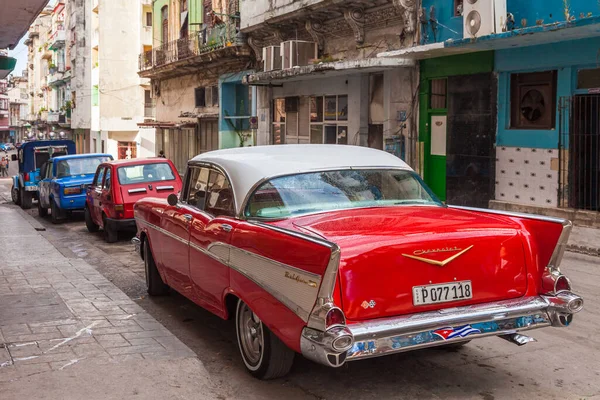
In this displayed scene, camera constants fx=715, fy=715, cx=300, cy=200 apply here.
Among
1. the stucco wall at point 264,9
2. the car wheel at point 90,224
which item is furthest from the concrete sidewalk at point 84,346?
the stucco wall at point 264,9

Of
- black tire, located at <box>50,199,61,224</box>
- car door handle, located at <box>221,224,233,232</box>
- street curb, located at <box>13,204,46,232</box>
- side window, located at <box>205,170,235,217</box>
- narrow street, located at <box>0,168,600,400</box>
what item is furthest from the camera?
black tire, located at <box>50,199,61,224</box>

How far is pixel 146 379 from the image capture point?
5.26m

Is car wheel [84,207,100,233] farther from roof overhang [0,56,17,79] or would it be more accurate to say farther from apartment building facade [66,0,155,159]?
apartment building facade [66,0,155,159]

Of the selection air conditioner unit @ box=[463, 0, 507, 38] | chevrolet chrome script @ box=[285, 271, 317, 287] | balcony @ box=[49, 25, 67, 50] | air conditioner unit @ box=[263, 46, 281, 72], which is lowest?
chevrolet chrome script @ box=[285, 271, 317, 287]

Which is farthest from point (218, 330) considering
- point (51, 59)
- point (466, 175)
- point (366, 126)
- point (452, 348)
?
point (51, 59)

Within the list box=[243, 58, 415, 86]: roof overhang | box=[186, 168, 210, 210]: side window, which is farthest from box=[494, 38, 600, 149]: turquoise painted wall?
box=[186, 168, 210, 210]: side window

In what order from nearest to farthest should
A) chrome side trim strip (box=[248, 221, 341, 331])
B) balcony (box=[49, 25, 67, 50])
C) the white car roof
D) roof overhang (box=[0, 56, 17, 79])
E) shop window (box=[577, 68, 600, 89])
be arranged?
chrome side trim strip (box=[248, 221, 341, 331]) → the white car roof → shop window (box=[577, 68, 600, 89]) → roof overhang (box=[0, 56, 17, 79]) → balcony (box=[49, 25, 67, 50])

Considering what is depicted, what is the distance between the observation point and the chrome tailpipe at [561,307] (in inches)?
194

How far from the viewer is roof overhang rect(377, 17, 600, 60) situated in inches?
414

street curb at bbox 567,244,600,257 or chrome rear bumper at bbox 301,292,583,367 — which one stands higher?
chrome rear bumper at bbox 301,292,583,367

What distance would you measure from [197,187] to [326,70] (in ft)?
37.3

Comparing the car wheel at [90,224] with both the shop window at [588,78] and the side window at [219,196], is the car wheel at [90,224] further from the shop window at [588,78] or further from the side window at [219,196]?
the shop window at [588,78]

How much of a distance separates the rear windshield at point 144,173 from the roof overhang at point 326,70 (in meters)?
5.12

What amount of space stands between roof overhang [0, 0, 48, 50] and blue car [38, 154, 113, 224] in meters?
5.31
